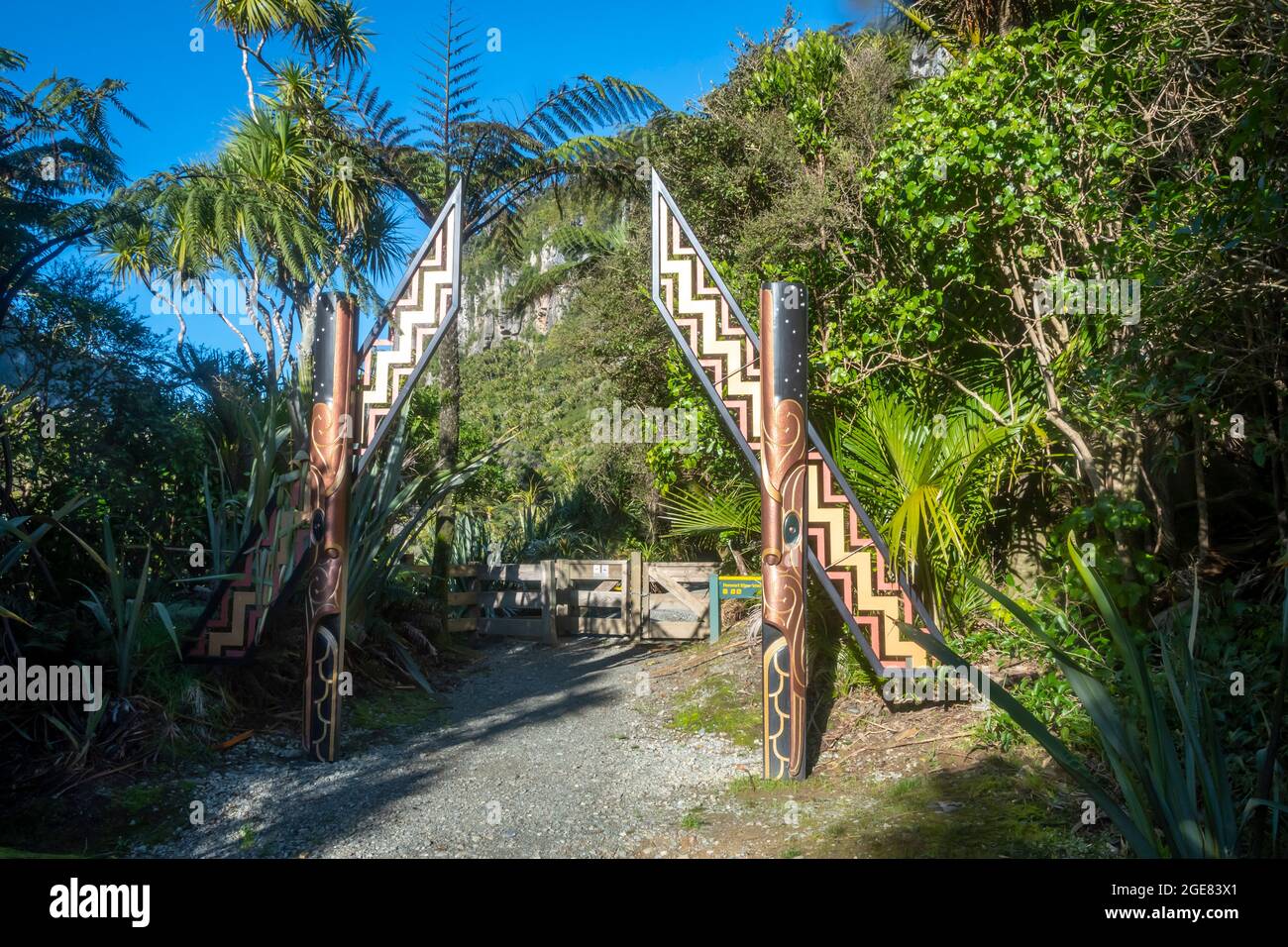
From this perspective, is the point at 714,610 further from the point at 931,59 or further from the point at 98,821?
the point at 931,59

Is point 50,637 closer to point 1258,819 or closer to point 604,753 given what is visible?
point 604,753

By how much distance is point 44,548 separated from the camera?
626cm

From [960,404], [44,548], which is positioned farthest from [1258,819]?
[44,548]

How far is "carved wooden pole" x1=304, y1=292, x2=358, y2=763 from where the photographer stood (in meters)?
5.71

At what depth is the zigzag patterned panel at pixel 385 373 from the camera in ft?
19.4

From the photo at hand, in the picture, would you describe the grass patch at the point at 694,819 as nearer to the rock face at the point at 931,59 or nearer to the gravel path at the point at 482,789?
the gravel path at the point at 482,789

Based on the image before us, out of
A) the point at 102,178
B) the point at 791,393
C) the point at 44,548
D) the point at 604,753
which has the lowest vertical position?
the point at 604,753

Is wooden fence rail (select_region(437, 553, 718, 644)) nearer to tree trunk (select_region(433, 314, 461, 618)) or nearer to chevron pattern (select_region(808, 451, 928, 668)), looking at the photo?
tree trunk (select_region(433, 314, 461, 618))

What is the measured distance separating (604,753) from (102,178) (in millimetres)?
5540

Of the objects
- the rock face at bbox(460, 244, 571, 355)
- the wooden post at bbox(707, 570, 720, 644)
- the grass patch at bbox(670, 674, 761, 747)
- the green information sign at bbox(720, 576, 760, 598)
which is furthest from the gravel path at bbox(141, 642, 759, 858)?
the rock face at bbox(460, 244, 571, 355)

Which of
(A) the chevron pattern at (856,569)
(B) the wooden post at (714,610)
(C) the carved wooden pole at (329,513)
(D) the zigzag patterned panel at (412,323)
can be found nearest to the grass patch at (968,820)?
(A) the chevron pattern at (856,569)

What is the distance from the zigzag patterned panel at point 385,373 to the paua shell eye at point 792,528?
2.62 meters

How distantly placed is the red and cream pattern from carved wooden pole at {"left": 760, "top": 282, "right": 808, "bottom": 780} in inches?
87.6

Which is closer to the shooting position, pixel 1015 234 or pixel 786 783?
pixel 786 783
